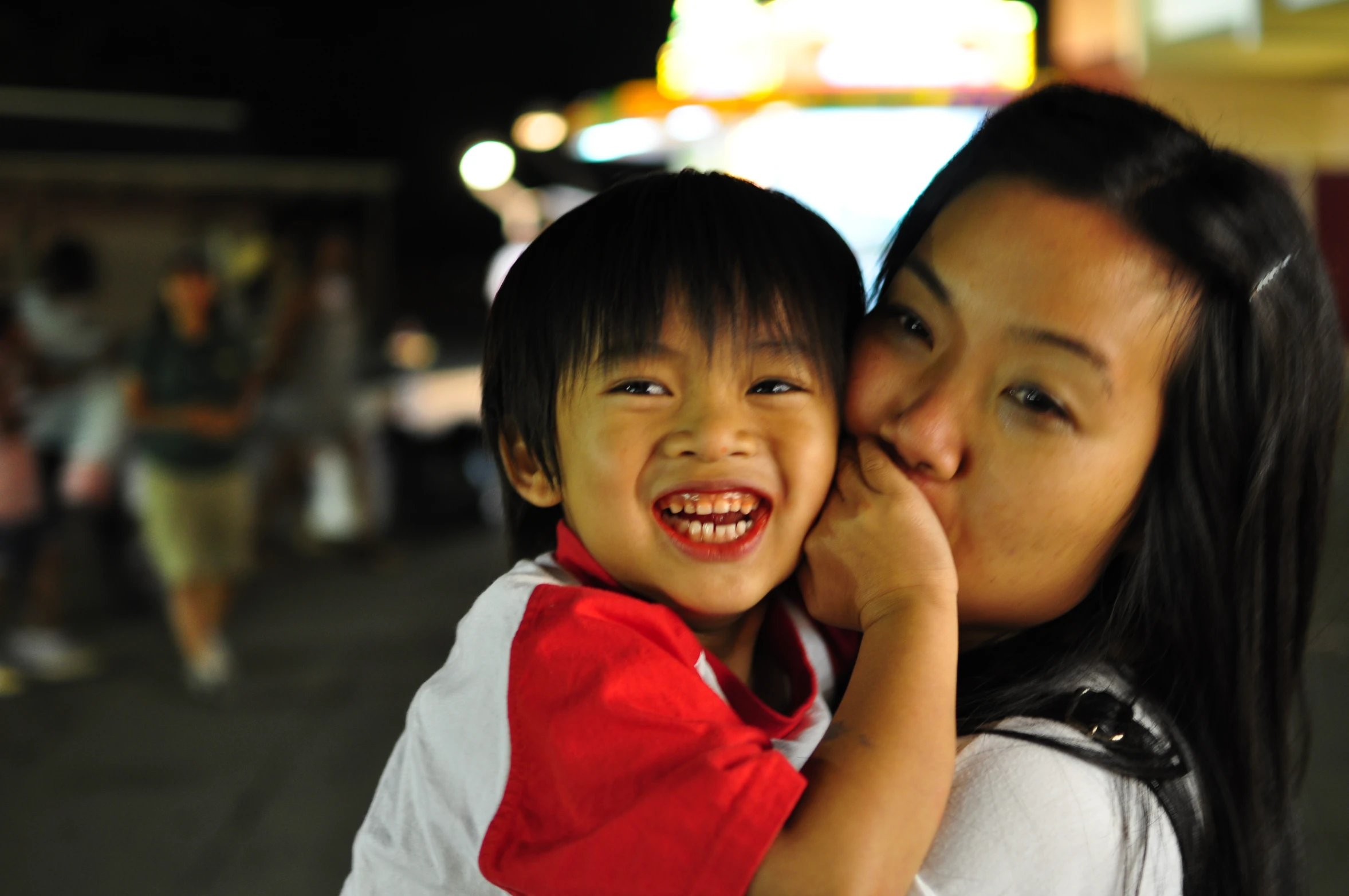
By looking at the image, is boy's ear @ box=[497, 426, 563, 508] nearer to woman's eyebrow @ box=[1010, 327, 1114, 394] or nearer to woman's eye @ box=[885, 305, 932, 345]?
woman's eye @ box=[885, 305, 932, 345]

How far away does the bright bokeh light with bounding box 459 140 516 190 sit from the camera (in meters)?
7.61

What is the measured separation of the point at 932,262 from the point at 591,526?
46 centimetres

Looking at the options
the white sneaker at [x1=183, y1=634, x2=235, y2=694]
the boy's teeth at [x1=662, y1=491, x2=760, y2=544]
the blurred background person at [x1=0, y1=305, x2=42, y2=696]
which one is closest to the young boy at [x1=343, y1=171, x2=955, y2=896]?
the boy's teeth at [x1=662, y1=491, x2=760, y2=544]

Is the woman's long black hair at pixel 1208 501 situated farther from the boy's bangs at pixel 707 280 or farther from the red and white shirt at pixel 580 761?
the red and white shirt at pixel 580 761

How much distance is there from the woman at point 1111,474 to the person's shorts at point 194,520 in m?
4.17

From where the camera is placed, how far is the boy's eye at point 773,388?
3.98 feet

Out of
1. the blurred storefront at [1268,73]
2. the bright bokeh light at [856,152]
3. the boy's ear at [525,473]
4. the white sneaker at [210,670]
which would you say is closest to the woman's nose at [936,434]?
the boy's ear at [525,473]

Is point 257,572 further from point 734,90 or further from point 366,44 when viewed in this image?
point 366,44

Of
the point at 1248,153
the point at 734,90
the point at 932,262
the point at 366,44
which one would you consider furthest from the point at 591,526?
the point at 366,44

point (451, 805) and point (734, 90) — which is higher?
point (734, 90)

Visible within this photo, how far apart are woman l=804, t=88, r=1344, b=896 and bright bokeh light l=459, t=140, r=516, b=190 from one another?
267 inches

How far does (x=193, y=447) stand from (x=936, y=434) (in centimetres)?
430

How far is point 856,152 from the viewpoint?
6762 mm

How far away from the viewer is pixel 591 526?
3.97ft
